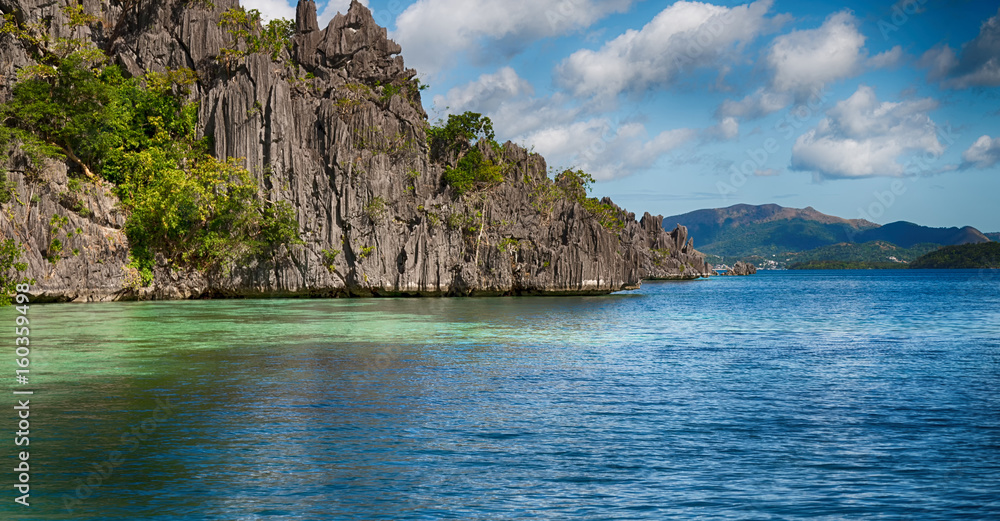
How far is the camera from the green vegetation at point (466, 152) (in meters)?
80.3

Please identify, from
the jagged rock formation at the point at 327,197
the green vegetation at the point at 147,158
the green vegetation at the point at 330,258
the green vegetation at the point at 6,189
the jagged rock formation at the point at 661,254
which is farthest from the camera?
the jagged rock formation at the point at 661,254

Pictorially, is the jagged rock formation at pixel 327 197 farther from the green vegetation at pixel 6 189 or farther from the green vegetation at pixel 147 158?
the green vegetation at pixel 147 158

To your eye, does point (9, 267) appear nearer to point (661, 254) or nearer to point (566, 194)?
point (566, 194)

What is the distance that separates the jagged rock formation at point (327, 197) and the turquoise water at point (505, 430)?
31620 mm

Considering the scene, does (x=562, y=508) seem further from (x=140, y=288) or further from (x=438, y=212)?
(x=438, y=212)

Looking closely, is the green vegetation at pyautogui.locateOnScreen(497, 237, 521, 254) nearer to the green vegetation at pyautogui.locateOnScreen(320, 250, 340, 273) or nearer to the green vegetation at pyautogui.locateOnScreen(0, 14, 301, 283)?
the green vegetation at pyautogui.locateOnScreen(320, 250, 340, 273)

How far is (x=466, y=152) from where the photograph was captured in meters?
84.4

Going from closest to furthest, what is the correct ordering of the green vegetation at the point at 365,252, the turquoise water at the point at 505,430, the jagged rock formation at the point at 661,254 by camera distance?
the turquoise water at the point at 505,430, the green vegetation at the point at 365,252, the jagged rock formation at the point at 661,254

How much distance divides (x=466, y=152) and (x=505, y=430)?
71.7 m

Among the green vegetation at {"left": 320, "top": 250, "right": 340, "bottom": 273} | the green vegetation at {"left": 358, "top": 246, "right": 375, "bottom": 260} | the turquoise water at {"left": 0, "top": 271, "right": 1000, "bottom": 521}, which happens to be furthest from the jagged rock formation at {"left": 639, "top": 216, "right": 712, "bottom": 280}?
the turquoise water at {"left": 0, "top": 271, "right": 1000, "bottom": 521}

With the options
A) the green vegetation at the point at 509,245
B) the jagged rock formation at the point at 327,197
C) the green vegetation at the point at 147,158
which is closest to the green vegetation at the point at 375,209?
the jagged rock formation at the point at 327,197

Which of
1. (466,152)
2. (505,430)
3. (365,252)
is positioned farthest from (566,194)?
(505,430)

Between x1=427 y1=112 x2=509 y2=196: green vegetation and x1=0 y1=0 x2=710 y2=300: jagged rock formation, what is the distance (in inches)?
64.1

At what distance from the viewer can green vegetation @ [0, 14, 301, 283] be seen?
203 feet
